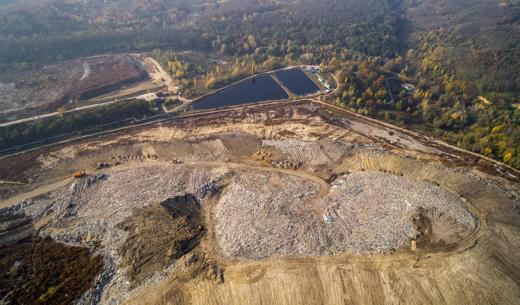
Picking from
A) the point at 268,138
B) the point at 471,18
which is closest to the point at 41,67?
the point at 268,138

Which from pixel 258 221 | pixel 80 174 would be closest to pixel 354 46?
pixel 258 221

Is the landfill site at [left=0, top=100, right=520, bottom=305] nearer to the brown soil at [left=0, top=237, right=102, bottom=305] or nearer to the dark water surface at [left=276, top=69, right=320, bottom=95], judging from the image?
the brown soil at [left=0, top=237, right=102, bottom=305]

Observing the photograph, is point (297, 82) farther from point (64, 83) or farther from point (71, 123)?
point (64, 83)

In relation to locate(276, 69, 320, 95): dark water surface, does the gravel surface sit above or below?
below

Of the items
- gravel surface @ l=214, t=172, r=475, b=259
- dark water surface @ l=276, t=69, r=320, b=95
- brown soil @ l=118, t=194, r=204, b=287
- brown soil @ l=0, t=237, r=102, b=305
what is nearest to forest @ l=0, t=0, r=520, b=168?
dark water surface @ l=276, t=69, r=320, b=95

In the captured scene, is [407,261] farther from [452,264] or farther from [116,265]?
[116,265]

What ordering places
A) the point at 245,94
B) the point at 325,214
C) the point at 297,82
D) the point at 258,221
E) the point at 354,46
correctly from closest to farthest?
the point at 258,221, the point at 325,214, the point at 245,94, the point at 297,82, the point at 354,46

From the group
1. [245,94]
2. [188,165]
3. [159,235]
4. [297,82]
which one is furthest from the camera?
[297,82]

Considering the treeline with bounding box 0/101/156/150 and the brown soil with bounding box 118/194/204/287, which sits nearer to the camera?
the brown soil with bounding box 118/194/204/287
